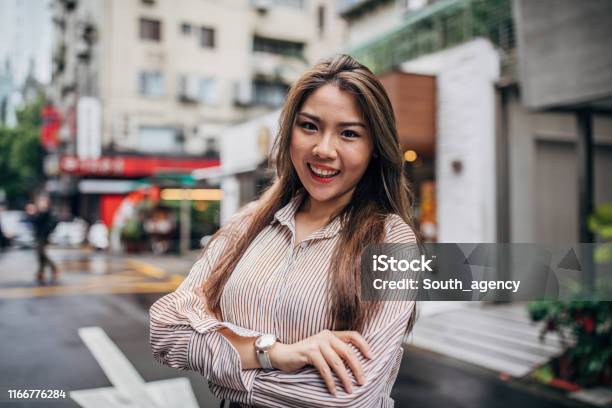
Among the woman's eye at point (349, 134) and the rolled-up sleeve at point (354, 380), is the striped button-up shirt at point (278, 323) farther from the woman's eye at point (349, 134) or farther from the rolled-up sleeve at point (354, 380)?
the woman's eye at point (349, 134)

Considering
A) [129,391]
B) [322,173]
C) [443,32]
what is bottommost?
[129,391]

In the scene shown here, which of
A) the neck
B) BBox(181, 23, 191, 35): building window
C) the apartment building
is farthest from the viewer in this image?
BBox(181, 23, 191, 35): building window

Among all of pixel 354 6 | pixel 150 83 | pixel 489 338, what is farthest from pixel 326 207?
→ pixel 150 83

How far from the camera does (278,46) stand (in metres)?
9.48

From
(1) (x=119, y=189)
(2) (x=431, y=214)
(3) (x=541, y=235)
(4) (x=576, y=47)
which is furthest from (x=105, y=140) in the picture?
(4) (x=576, y=47)

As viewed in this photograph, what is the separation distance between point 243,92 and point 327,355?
43.2 feet

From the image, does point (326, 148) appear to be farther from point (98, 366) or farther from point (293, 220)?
point (98, 366)

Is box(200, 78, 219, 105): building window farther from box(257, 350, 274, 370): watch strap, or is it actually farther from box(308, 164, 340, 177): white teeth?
box(257, 350, 274, 370): watch strap

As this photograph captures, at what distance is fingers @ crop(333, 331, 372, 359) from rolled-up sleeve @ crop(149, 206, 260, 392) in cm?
19

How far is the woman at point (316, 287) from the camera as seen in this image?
1094mm

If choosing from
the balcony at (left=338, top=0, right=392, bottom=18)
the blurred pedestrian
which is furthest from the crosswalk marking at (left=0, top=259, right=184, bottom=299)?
the balcony at (left=338, top=0, right=392, bottom=18)

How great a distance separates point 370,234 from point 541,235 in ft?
23.1

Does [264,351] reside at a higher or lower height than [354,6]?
lower

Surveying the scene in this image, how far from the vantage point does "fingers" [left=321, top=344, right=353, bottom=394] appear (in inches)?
41.4
